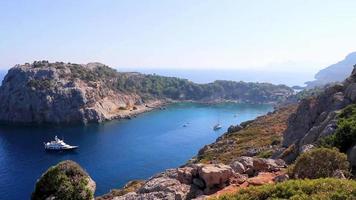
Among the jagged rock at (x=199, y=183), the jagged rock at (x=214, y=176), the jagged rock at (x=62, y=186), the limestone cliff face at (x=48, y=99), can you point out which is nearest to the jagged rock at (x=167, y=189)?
Result: the jagged rock at (x=199, y=183)

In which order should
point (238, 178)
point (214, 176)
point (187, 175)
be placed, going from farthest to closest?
point (238, 178) < point (187, 175) < point (214, 176)

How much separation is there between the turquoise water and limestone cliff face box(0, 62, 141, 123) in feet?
42.2

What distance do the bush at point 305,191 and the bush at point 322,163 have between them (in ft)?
15.5

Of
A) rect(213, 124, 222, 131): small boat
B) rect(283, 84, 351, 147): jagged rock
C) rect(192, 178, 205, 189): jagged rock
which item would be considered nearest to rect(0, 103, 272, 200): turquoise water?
rect(213, 124, 222, 131): small boat

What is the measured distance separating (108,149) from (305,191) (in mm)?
103857

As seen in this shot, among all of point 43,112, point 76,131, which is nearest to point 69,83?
point 43,112

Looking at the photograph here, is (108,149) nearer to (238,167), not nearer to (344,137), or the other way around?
Result: (238,167)

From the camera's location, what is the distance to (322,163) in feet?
74.4

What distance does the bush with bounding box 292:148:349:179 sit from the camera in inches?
885

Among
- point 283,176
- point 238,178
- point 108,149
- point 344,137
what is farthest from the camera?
point 108,149

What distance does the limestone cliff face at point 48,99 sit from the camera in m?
168

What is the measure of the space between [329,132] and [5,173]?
7682 cm

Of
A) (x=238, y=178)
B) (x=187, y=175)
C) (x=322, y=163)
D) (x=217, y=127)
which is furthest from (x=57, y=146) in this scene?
(x=322, y=163)

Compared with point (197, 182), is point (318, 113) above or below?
above
